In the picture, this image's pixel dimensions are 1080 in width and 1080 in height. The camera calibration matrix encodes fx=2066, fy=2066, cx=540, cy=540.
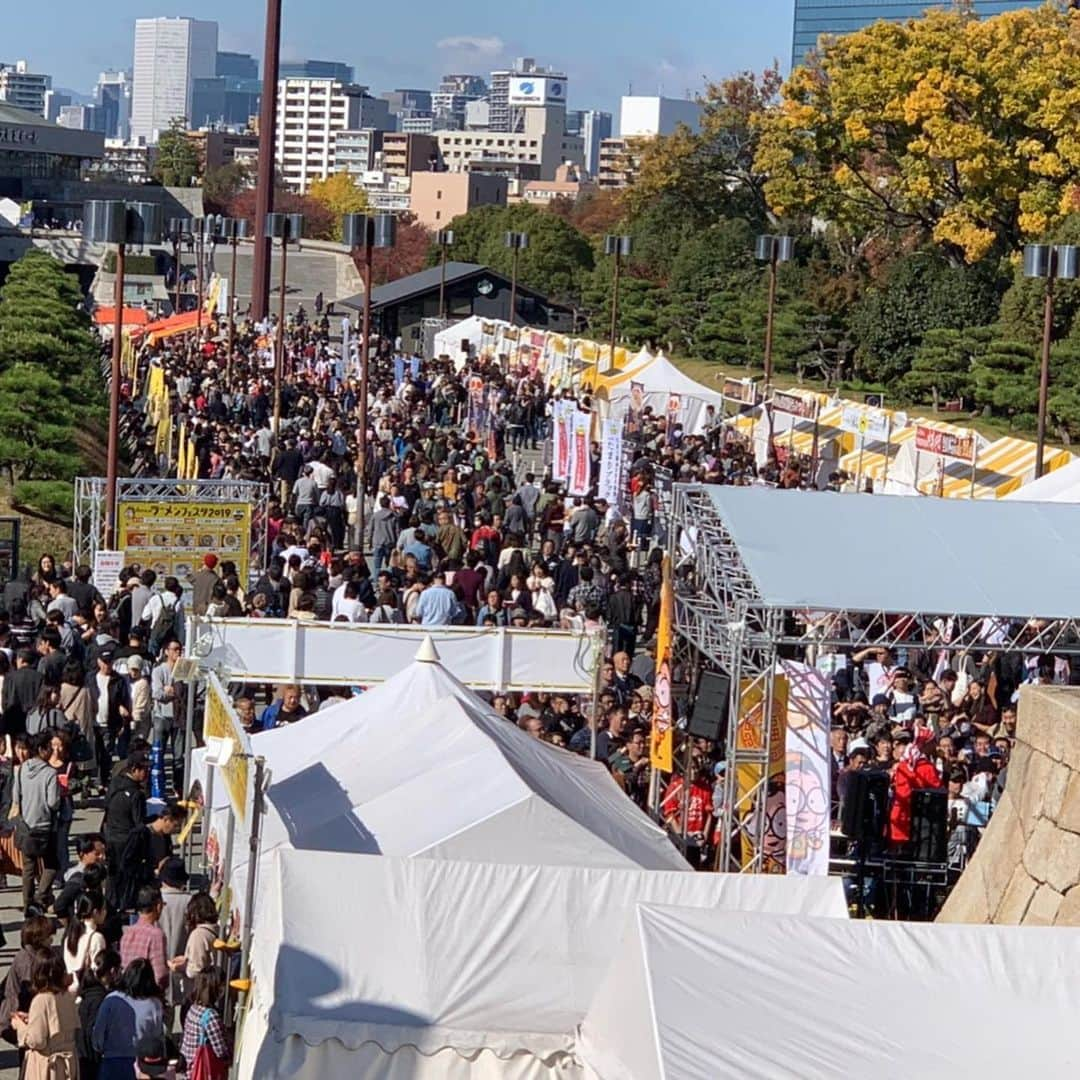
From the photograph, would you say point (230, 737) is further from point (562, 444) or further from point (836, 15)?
point (836, 15)

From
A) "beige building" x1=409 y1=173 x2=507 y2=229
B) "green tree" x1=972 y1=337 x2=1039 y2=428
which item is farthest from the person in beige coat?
"beige building" x1=409 y1=173 x2=507 y2=229

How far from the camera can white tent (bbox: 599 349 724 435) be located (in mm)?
30297

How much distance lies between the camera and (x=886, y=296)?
44969 mm

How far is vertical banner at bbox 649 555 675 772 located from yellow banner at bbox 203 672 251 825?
8.47 feet

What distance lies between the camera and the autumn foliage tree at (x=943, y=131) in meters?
45.2

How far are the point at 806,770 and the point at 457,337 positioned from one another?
110 ft

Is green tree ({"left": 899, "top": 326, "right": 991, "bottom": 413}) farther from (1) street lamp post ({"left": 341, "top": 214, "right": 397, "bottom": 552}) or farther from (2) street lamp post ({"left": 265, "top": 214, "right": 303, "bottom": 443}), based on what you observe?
(1) street lamp post ({"left": 341, "top": 214, "right": 397, "bottom": 552})

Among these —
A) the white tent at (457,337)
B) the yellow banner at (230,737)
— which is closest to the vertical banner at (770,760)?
the yellow banner at (230,737)

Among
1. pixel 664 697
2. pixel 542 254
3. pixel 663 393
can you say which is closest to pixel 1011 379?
pixel 663 393

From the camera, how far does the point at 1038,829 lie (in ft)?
22.4

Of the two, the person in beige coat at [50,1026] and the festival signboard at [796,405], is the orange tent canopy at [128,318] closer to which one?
the festival signboard at [796,405]

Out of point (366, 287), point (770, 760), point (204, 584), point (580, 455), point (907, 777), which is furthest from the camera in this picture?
point (366, 287)

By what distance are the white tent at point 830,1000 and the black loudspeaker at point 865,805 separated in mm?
4609

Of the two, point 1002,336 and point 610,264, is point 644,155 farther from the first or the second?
point 1002,336
